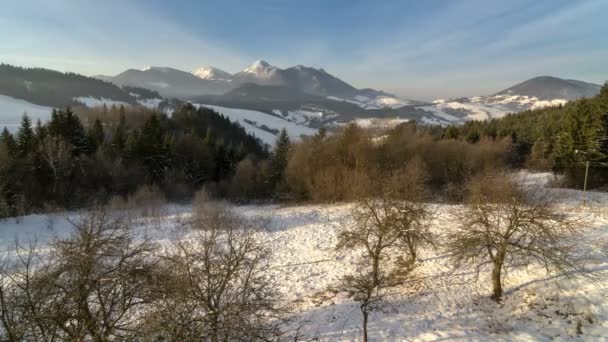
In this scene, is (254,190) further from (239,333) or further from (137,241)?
(239,333)

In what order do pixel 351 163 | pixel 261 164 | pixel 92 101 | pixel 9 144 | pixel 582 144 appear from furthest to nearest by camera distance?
pixel 92 101 < pixel 261 164 < pixel 351 163 < pixel 9 144 < pixel 582 144

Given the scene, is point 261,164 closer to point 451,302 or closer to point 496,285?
point 451,302

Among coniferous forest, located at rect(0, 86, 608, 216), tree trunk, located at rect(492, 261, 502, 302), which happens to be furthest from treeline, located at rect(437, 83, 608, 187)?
tree trunk, located at rect(492, 261, 502, 302)

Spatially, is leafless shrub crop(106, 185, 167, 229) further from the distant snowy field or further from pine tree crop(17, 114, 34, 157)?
the distant snowy field

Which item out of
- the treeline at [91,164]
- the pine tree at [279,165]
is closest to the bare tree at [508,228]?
the pine tree at [279,165]

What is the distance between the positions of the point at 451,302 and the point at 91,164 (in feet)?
142

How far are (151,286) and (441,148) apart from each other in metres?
42.3

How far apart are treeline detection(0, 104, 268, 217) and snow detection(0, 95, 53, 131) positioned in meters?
46.6

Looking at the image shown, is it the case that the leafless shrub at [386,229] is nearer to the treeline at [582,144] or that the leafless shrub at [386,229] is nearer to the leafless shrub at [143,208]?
the leafless shrub at [143,208]

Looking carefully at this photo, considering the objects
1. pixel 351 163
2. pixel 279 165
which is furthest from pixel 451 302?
pixel 279 165

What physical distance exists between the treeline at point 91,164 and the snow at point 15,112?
46616mm

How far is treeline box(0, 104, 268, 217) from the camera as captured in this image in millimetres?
33719

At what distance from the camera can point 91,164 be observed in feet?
127

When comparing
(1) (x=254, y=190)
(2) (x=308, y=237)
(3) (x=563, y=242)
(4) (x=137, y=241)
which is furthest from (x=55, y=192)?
(3) (x=563, y=242)
